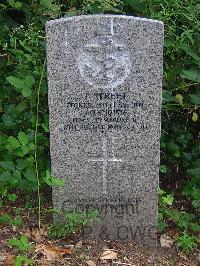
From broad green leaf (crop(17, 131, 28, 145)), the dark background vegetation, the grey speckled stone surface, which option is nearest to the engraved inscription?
the grey speckled stone surface

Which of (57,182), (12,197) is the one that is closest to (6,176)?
(12,197)

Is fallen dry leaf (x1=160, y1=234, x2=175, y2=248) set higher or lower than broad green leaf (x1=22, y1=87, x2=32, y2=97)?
lower

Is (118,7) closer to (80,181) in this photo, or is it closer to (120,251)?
(80,181)

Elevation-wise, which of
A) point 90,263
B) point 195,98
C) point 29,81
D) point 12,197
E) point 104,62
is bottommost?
point 90,263

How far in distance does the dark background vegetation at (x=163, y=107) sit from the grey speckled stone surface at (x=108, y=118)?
0.21 meters

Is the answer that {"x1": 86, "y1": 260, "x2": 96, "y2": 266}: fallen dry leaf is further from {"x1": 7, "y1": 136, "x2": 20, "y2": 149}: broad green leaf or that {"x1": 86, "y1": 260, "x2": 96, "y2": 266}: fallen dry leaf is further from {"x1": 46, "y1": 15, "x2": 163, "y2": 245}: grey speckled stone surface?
{"x1": 7, "y1": 136, "x2": 20, "y2": 149}: broad green leaf

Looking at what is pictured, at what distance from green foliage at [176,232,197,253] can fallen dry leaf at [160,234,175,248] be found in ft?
0.20

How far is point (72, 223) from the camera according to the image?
12.6ft

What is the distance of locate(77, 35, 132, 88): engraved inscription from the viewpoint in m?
3.48

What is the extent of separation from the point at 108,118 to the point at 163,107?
848mm

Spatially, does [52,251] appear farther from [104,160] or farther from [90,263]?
[104,160]

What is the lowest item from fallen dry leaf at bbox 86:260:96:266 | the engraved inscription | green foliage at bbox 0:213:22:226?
fallen dry leaf at bbox 86:260:96:266

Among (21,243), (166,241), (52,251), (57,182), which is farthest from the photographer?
(166,241)

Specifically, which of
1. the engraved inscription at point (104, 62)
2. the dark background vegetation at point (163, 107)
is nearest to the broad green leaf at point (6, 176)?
the dark background vegetation at point (163, 107)
